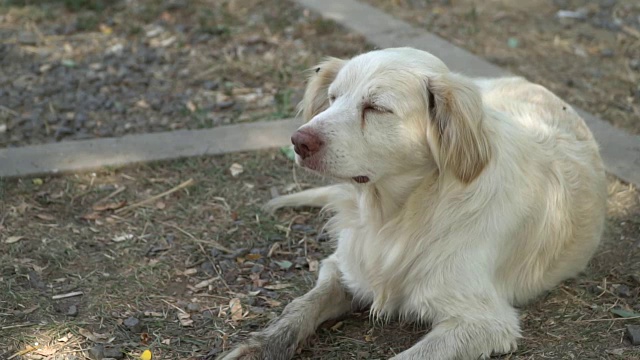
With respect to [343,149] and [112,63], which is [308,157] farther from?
[112,63]

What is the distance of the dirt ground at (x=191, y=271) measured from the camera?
3.55 meters

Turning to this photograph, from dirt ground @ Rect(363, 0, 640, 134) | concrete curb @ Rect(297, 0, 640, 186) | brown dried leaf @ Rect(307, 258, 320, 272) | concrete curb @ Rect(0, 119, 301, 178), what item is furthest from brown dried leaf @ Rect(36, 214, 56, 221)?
dirt ground @ Rect(363, 0, 640, 134)

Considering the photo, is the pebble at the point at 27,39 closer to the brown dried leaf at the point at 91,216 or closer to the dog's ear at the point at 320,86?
the brown dried leaf at the point at 91,216

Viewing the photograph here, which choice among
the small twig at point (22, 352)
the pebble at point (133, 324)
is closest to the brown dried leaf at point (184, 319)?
the pebble at point (133, 324)

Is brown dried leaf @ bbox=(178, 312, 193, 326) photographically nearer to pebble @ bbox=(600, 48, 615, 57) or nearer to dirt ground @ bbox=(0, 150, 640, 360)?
dirt ground @ bbox=(0, 150, 640, 360)

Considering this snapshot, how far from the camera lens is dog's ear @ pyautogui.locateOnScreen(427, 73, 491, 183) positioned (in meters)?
3.17

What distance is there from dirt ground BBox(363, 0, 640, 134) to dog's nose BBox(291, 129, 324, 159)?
2953 mm

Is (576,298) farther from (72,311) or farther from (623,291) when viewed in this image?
(72,311)

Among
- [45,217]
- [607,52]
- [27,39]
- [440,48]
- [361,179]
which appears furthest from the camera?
[27,39]

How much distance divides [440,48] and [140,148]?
250cm

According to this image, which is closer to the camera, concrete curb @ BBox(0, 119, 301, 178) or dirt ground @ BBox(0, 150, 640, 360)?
dirt ground @ BBox(0, 150, 640, 360)

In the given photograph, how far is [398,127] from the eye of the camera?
324 cm

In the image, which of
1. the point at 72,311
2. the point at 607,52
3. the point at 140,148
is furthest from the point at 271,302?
the point at 607,52

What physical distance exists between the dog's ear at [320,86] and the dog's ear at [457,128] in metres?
0.57
